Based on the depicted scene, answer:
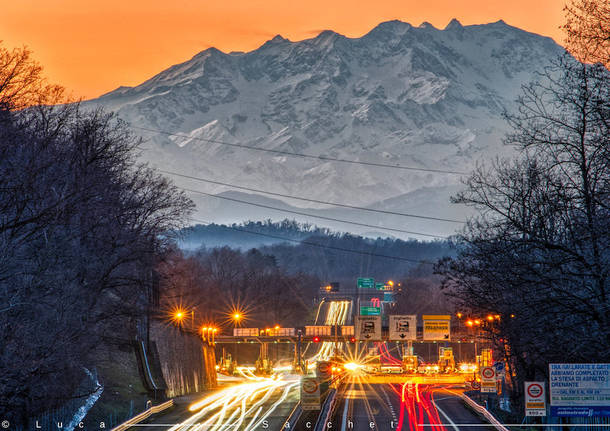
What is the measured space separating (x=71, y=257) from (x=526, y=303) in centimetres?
2511

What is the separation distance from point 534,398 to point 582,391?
787 centimetres

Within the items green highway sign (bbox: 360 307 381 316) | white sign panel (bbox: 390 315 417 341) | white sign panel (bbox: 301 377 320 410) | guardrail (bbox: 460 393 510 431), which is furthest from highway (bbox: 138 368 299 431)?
green highway sign (bbox: 360 307 381 316)

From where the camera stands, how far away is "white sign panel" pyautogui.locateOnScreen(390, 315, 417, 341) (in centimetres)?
11881

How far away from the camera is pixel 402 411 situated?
62.4 m

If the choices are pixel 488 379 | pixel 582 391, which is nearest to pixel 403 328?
pixel 488 379

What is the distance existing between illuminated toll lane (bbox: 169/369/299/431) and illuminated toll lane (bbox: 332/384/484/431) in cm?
386

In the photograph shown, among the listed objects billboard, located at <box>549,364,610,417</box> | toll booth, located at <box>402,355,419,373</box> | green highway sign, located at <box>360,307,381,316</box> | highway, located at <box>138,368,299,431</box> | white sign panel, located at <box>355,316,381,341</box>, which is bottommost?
highway, located at <box>138,368,299,431</box>

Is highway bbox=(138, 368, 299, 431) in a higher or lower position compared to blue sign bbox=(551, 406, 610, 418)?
lower

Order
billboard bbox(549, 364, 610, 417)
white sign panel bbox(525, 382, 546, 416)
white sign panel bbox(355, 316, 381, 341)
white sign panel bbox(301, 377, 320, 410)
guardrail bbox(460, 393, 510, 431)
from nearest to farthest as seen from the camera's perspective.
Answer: billboard bbox(549, 364, 610, 417) → white sign panel bbox(525, 382, 546, 416) → guardrail bbox(460, 393, 510, 431) → white sign panel bbox(301, 377, 320, 410) → white sign panel bbox(355, 316, 381, 341)

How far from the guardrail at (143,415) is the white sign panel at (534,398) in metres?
17.9

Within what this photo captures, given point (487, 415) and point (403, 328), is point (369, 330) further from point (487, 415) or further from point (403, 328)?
point (487, 415)

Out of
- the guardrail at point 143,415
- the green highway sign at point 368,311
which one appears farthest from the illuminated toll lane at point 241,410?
the green highway sign at point 368,311

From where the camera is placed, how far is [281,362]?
172000 millimetres

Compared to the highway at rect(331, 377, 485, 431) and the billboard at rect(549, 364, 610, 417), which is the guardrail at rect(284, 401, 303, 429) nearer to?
the highway at rect(331, 377, 485, 431)
